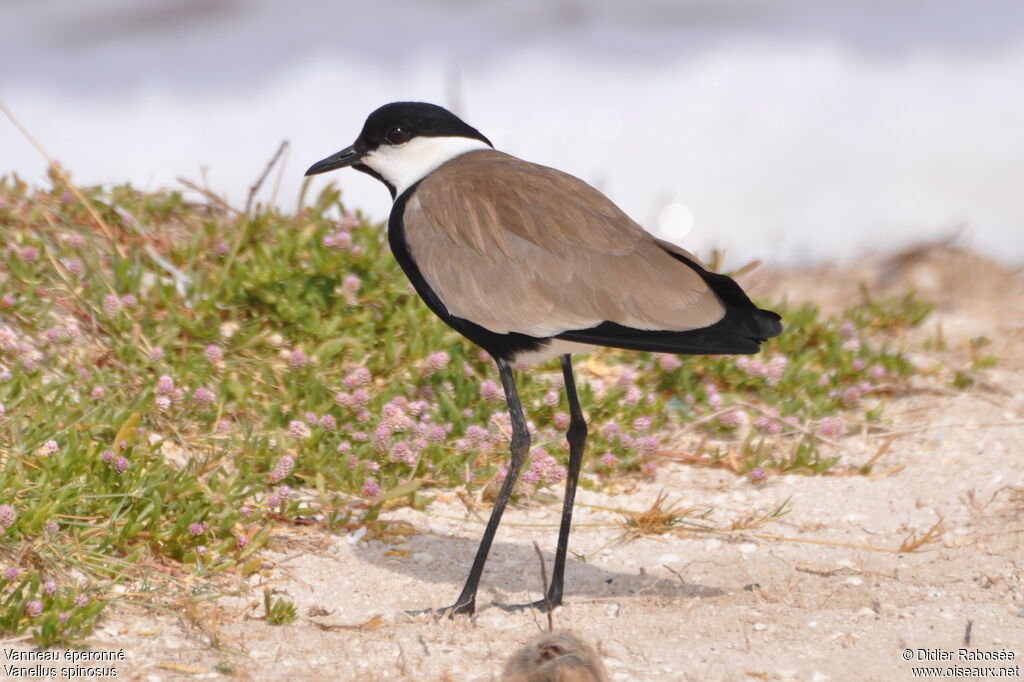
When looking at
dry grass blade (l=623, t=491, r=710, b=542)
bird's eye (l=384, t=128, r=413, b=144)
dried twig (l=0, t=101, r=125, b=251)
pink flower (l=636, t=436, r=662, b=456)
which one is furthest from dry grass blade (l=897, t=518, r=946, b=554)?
dried twig (l=0, t=101, r=125, b=251)

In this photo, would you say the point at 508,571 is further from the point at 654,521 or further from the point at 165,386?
the point at 165,386

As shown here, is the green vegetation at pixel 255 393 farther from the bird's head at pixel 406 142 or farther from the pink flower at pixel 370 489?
the bird's head at pixel 406 142

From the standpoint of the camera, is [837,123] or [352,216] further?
[837,123]

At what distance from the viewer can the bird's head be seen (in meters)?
4.42

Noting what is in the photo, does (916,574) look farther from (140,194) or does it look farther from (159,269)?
(140,194)

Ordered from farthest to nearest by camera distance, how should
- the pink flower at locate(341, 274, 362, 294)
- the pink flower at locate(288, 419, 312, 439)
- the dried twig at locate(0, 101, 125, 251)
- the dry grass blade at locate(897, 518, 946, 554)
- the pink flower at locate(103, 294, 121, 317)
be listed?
the dried twig at locate(0, 101, 125, 251) → the pink flower at locate(341, 274, 362, 294) → the pink flower at locate(103, 294, 121, 317) → the pink flower at locate(288, 419, 312, 439) → the dry grass blade at locate(897, 518, 946, 554)

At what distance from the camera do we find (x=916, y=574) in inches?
162

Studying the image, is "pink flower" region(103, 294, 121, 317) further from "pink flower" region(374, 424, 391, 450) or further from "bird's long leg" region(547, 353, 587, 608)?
"bird's long leg" region(547, 353, 587, 608)

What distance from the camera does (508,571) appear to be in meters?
4.31

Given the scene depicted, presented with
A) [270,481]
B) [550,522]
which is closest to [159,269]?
[270,481]

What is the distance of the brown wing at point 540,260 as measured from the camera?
12.6ft

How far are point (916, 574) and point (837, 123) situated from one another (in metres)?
7.32

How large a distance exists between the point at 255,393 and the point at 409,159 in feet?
4.04

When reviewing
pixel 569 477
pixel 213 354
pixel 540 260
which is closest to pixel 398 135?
pixel 540 260
